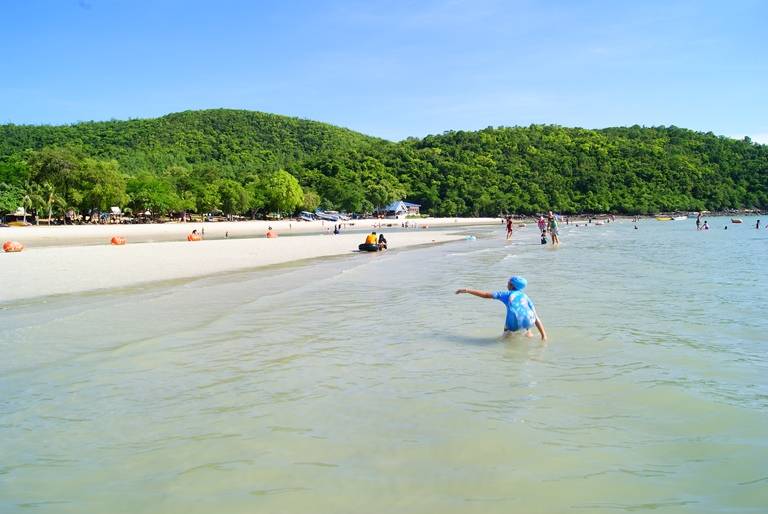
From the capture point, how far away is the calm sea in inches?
178

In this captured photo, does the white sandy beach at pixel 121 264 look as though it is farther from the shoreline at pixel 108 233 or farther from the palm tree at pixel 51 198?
the palm tree at pixel 51 198

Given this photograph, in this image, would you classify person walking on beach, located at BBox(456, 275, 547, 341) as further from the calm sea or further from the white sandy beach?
the white sandy beach

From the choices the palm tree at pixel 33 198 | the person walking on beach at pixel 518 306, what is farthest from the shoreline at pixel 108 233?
the person walking on beach at pixel 518 306

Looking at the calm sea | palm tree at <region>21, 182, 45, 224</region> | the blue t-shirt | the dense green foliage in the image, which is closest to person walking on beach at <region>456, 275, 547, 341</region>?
the blue t-shirt

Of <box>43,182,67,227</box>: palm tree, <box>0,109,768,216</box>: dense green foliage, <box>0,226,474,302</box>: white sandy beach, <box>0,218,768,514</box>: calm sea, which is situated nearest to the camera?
<box>0,218,768,514</box>: calm sea

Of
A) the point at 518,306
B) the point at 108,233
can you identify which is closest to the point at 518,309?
the point at 518,306

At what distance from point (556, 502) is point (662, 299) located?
1177 centimetres

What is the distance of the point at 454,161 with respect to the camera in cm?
16675

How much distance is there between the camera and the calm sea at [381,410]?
453 cm

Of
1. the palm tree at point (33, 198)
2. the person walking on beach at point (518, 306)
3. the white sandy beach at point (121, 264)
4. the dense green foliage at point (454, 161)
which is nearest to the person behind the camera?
the person walking on beach at point (518, 306)

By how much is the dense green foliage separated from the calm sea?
311 feet

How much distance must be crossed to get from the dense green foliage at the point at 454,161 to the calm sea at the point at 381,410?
311 feet

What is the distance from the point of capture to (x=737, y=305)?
13.5m

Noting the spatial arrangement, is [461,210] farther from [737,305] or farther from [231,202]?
[737,305]
